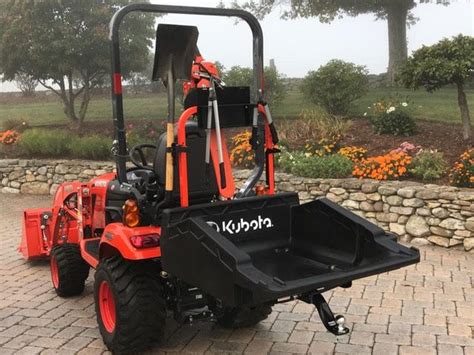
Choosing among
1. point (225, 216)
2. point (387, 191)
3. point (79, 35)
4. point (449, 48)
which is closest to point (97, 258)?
point (225, 216)

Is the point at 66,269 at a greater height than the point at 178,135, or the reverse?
the point at 178,135

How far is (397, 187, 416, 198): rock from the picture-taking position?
21.1ft

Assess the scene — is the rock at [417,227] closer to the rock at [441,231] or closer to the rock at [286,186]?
the rock at [441,231]

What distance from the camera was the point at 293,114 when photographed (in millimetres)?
10289

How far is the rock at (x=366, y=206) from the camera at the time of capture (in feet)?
22.4

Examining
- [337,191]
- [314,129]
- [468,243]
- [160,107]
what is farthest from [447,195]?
[160,107]

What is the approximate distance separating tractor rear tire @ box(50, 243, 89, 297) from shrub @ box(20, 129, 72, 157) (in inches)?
230

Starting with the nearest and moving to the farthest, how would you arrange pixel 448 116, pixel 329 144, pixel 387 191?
pixel 387 191, pixel 329 144, pixel 448 116

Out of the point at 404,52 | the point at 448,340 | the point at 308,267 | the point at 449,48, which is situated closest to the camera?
the point at 308,267

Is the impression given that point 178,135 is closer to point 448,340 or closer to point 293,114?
point 448,340

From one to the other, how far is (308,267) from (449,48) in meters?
5.30

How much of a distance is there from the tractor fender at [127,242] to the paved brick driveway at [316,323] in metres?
0.83

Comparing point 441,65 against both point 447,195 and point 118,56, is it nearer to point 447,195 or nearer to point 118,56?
point 447,195

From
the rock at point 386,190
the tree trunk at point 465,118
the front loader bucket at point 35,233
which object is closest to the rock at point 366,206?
the rock at point 386,190
